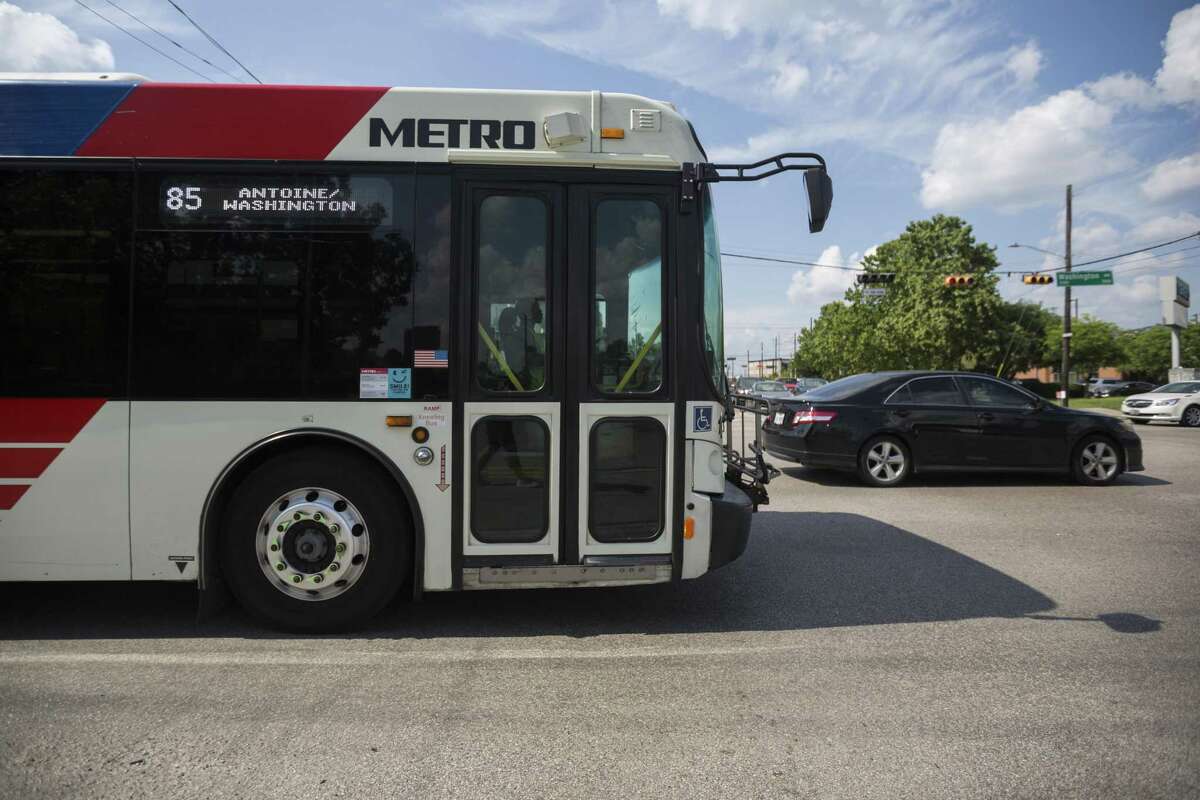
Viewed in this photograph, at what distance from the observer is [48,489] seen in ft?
13.5

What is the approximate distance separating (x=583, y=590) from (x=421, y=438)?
5.88 feet

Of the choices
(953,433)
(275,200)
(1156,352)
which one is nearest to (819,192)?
(275,200)

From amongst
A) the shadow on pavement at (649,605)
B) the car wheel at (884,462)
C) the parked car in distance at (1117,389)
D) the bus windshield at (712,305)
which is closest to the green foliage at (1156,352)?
the parked car in distance at (1117,389)

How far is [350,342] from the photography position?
13.9 feet

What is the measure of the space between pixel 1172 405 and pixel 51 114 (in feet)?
88.2

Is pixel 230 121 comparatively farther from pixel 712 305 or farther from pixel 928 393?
pixel 928 393

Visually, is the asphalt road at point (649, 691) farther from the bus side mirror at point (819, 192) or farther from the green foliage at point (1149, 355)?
the green foliage at point (1149, 355)

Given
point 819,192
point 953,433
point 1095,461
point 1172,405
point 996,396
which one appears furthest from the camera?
point 1172,405

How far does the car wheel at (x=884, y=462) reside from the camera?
9906 mm

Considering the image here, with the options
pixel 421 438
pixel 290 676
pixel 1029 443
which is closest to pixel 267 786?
pixel 290 676

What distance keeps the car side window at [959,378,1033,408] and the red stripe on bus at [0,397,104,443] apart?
9.77 metres

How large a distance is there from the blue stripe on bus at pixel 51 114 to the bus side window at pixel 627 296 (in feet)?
9.47

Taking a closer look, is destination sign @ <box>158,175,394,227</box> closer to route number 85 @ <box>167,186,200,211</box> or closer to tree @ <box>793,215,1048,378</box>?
route number 85 @ <box>167,186,200,211</box>

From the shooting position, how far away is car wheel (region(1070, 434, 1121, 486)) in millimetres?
10086
